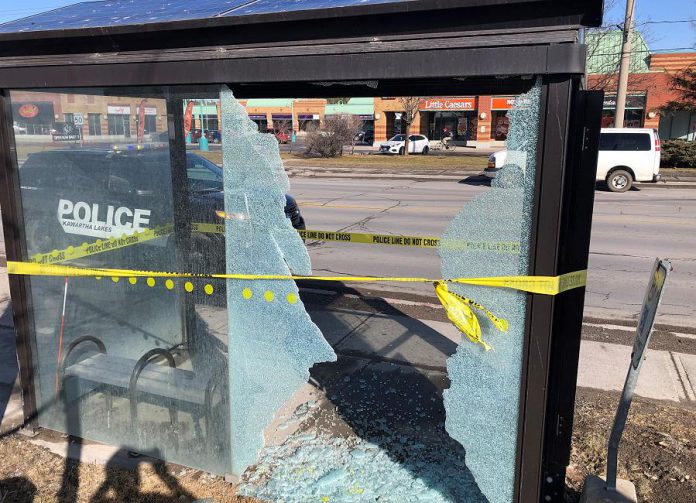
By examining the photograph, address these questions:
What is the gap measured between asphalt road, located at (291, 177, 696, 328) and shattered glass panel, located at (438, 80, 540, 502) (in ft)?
13.9

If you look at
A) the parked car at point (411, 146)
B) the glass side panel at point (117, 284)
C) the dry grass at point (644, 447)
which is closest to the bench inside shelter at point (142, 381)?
the glass side panel at point (117, 284)

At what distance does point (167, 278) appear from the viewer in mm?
3516

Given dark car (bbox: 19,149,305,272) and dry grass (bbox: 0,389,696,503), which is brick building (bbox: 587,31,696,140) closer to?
dry grass (bbox: 0,389,696,503)

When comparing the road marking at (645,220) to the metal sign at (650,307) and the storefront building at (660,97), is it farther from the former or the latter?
the storefront building at (660,97)

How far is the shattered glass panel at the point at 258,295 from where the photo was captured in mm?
3062

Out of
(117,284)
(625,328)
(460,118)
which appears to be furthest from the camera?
(460,118)

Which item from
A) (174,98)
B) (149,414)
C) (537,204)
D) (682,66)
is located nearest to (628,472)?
(537,204)

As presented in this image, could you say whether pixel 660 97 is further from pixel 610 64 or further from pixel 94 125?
pixel 94 125

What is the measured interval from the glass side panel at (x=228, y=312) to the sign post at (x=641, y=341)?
53 centimetres

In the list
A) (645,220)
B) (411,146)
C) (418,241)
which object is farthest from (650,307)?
(411,146)

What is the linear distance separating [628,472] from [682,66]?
124ft

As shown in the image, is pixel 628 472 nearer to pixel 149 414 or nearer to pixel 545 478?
pixel 545 478

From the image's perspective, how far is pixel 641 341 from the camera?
266 centimetres

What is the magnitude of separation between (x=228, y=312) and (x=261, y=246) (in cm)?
44
